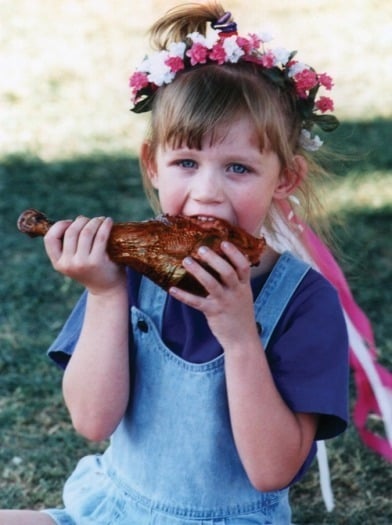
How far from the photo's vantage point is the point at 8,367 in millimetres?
3627

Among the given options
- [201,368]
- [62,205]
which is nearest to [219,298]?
[201,368]

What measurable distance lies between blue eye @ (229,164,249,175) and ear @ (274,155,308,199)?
0.16 metres

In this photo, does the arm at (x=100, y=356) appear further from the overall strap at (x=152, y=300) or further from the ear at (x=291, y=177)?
the ear at (x=291, y=177)

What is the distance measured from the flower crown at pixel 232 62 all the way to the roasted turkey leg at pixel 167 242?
36 centimetres

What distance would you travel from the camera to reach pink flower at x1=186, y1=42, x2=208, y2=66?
2135 millimetres

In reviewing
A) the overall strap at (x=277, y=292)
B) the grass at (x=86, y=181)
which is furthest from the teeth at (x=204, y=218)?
the grass at (x=86, y=181)

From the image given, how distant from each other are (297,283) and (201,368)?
0.27 meters

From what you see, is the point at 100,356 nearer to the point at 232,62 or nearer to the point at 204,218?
the point at 204,218

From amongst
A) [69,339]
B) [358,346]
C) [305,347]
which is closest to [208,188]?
[305,347]

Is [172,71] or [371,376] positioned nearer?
[172,71]

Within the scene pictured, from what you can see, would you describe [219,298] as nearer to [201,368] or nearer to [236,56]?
[201,368]

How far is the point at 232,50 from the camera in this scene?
6.98ft

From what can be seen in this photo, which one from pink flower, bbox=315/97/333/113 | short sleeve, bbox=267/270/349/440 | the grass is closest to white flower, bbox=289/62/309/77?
pink flower, bbox=315/97/333/113

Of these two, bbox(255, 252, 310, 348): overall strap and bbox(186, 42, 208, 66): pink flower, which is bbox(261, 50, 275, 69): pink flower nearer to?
bbox(186, 42, 208, 66): pink flower
